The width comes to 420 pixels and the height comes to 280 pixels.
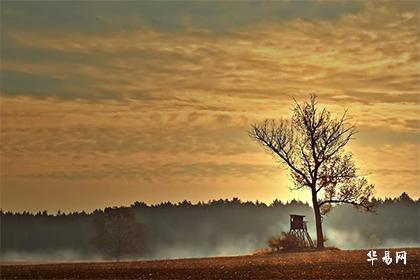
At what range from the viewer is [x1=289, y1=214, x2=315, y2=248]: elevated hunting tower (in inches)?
2451

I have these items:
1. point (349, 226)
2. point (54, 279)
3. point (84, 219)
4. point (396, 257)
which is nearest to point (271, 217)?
point (349, 226)

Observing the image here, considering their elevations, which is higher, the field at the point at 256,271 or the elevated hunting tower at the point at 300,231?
the elevated hunting tower at the point at 300,231

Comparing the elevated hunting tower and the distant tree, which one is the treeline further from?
the elevated hunting tower

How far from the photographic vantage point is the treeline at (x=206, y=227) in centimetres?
14950

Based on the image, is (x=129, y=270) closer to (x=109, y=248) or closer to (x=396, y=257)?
(x=396, y=257)

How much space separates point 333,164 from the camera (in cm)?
6406

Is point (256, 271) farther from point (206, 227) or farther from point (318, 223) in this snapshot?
point (206, 227)

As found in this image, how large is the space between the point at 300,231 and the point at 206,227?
4076 inches

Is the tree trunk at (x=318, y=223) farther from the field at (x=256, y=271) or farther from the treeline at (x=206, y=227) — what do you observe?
the treeline at (x=206, y=227)

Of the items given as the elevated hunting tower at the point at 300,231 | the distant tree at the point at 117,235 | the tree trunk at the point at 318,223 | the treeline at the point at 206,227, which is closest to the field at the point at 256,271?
the elevated hunting tower at the point at 300,231

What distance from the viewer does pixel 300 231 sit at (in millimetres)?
62969

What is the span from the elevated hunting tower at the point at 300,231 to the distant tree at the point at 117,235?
4324 cm

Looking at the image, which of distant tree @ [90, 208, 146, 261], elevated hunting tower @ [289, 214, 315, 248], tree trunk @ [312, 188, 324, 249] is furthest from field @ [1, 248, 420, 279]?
distant tree @ [90, 208, 146, 261]

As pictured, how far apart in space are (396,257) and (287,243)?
16.5m
